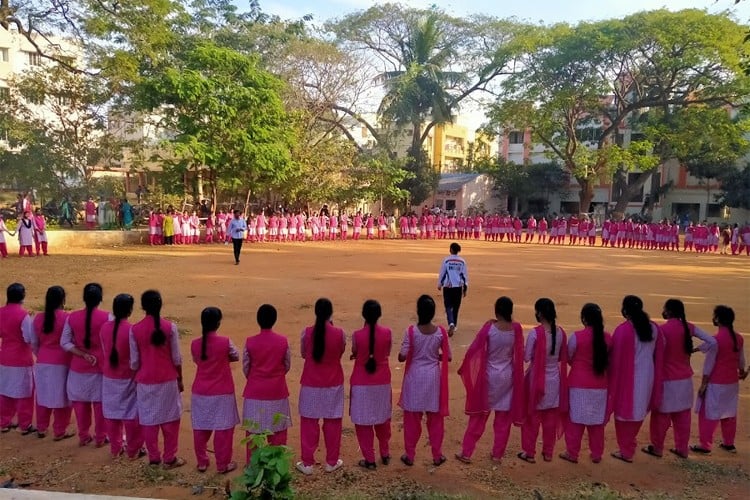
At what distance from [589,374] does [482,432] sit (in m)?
0.94

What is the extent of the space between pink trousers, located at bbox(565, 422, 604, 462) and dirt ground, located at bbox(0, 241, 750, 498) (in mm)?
136

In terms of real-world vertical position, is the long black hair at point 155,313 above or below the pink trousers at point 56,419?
above

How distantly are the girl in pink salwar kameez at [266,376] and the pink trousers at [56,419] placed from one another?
166 cm

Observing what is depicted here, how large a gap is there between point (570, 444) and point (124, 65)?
16.3 meters

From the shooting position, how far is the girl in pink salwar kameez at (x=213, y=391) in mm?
4176

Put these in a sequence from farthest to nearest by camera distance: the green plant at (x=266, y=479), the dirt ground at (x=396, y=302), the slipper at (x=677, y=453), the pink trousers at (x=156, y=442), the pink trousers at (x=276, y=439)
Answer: the slipper at (x=677, y=453) < the pink trousers at (x=156, y=442) < the pink trousers at (x=276, y=439) < the dirt ground at (x=396, y=302) < the green plant at (x=266, y=479)

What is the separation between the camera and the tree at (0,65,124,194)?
23.1 m

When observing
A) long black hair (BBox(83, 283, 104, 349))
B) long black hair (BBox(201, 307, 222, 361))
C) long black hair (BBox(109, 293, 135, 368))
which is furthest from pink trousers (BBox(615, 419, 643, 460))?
long black hair (BBox(83, 283, 104, 349))

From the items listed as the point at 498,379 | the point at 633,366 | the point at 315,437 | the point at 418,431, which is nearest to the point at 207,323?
the point at 315,437

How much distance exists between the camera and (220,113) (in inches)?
774

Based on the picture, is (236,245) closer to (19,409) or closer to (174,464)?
(19,409)

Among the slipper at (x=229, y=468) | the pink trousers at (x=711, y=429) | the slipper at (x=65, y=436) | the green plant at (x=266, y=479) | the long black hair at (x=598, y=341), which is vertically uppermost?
the long black hair at (x=598, y=341)

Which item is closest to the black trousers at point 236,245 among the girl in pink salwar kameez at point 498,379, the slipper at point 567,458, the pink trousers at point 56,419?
the pink trousers at point 56,419

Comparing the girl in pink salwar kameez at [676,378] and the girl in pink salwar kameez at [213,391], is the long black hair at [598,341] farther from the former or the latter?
the girl in pink salwar kameez at [213,391]
